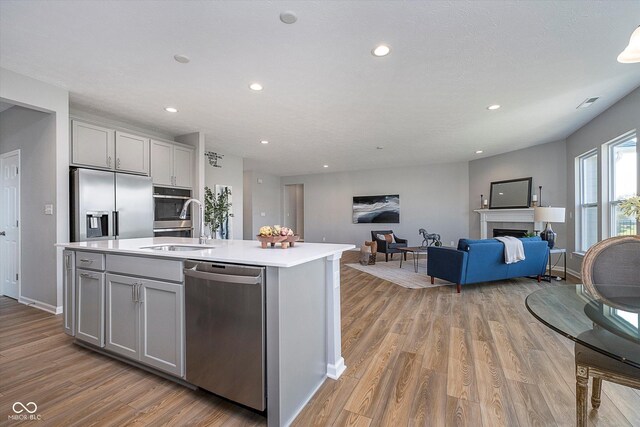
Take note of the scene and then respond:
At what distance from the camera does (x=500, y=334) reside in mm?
2641

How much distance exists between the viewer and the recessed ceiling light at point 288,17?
1953mm

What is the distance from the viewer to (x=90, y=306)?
222cm

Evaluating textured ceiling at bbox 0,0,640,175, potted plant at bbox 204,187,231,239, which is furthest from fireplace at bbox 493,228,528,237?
potted plant at bbox 204,187,231,239

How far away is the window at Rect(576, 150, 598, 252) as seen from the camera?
4.65 meters

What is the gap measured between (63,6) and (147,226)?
272 centimetres

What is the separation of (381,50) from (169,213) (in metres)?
3.88

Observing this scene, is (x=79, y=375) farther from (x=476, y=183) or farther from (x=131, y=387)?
(x=476, y=183)

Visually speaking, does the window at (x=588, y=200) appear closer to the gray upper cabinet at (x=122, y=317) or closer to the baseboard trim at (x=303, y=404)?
the baseboard trim at (x=303, y=404)

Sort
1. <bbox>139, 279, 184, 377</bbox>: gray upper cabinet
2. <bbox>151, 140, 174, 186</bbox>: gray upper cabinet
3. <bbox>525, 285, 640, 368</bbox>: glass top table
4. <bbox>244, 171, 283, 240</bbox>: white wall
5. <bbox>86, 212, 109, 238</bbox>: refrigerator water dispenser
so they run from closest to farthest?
<bbox>525, 285, 640, 368</bbox>: glass top table
<bbox>139, 279, 184, 377</bbox>: gray upper cabinet
<bbox>86, 212, 109, 238</bbox>: refrigerator water dispenser
<bbox>151, 140, 174, 186</bbox>: gray upper cabinet
<bbox>244, 171, 283, 240</bbox>: white wall

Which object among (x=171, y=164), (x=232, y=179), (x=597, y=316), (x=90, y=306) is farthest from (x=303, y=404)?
(x=232, y=179)

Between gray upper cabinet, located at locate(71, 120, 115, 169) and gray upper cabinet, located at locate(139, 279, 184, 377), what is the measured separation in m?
2.58

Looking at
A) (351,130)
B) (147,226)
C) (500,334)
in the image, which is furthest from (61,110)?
(500,334)

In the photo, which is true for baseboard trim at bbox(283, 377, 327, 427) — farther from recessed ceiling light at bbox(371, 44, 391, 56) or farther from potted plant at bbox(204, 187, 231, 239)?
potted plant at bbox(204, 187, 231, 239)

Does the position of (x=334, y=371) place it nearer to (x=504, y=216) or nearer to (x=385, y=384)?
(x=385, y=384)
